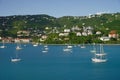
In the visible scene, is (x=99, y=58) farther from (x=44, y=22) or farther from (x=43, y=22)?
(x=44, y=22)

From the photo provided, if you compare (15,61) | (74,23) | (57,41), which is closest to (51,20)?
(74,23)

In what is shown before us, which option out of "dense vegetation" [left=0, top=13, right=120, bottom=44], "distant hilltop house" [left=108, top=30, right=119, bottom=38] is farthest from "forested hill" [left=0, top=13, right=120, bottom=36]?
"distant hilltop house" [left=108, top=30, right=119, bottom=38]

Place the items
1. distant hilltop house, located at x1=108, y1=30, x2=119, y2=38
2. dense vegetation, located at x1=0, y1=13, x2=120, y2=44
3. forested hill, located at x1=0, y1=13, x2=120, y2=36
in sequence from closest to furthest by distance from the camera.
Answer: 1. distant hilltop house, located at x1=108, y1=30, x2=119, y2=38
2. dense vegetation, located at x1=0, y1=13, x2=120, y2=44
3. forested hill, located at x1=0, y1=13, x2=120, y2=36

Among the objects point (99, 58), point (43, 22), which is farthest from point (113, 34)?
point (43, 22)

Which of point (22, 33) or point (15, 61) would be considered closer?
point (15, 61)

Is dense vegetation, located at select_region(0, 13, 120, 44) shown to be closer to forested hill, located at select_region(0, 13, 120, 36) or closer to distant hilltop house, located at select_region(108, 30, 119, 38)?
forested hill, located at select_region(0, 13, 120, 36)

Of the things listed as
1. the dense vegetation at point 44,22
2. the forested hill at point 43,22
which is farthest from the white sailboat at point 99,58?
the forested hill at point 43,22

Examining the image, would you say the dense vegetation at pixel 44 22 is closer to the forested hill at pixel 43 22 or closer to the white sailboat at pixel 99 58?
the forested hill at pixel 43 22

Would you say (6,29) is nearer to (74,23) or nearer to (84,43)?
(74,23)
